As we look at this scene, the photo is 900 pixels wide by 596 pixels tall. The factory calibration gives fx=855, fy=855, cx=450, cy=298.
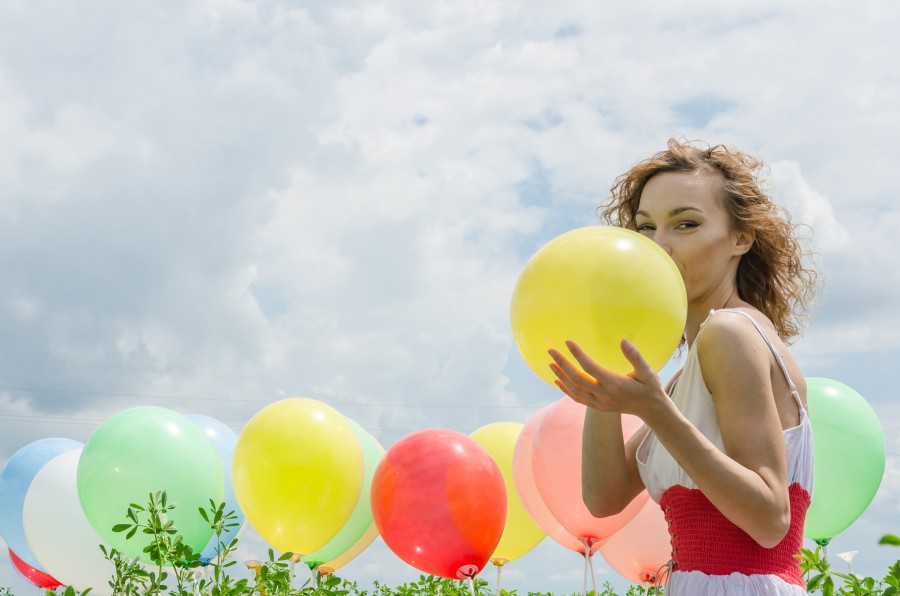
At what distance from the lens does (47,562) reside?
638 cm

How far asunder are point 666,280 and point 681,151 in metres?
0.51

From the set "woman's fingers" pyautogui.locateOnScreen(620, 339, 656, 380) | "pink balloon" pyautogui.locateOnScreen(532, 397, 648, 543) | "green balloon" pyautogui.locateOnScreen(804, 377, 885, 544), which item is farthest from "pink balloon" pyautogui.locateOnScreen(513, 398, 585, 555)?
"woman's fingers" pyautogui.locateOnScreen(620, 339, 656, 380)

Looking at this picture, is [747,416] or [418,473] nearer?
[747,416]

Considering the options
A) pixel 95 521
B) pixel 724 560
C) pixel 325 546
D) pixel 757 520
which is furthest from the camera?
pixel 325 546

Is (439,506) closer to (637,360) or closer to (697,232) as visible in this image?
(697,232)

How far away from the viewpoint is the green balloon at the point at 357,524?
228 inches

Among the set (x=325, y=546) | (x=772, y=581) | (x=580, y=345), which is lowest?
(x=772, y=581)

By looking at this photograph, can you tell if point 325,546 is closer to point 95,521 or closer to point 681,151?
point 95,521

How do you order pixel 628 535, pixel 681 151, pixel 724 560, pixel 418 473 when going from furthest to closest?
pixel 628 535, pixel 418 473, pixel 681 151, pixel 724 560

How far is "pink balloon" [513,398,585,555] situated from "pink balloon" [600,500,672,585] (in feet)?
0.84

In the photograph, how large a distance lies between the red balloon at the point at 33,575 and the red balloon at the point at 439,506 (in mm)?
3987

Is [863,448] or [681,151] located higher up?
[863,448]

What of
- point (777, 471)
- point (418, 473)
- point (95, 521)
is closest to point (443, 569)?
point (418, 473)

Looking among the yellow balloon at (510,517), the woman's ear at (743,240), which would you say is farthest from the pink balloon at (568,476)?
the woman's ear at (743,240)
